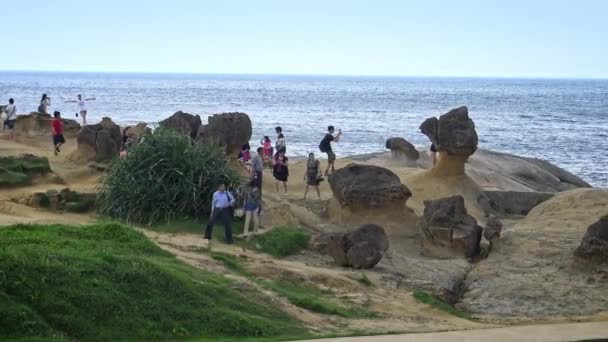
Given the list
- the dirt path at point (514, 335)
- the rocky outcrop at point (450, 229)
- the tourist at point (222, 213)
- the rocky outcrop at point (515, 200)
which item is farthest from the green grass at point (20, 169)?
the dirt path at point (514, 335)

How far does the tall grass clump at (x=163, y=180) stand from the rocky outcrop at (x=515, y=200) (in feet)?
27.7

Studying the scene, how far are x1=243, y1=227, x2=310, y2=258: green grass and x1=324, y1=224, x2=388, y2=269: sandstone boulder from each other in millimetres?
761

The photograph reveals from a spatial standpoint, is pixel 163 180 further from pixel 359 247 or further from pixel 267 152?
pixel 267 152

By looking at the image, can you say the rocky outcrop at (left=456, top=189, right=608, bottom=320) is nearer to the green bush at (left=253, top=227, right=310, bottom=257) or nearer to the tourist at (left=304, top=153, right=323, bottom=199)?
the green bush at (left=253, top=227, right=310, bottom=257)

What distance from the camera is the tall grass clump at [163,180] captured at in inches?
802

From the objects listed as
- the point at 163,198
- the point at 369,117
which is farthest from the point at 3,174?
the point at 369,117

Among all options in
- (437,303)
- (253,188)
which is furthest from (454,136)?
(437,303)

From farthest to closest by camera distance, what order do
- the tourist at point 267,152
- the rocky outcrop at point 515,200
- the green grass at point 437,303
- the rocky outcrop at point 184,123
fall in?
A: 1. the tourist at point 267,152
2. the rocky outcrop at point 515,200
3. the rocky outcrop at point 184,123
4. the green grass at point 437,303

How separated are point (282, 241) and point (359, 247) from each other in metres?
1.58

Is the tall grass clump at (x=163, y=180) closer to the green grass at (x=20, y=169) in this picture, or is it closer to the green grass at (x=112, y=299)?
the green grass at (x=20, y=169)

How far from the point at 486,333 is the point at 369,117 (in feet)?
217

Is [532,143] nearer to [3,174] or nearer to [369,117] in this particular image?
[369,117]

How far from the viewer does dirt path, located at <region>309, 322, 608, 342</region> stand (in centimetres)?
1162

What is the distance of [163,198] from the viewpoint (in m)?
20.4
